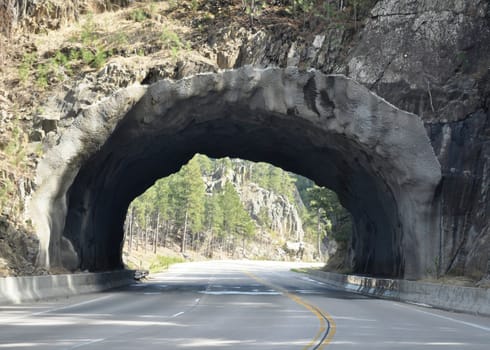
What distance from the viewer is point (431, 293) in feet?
79.4

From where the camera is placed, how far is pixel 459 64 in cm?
2862

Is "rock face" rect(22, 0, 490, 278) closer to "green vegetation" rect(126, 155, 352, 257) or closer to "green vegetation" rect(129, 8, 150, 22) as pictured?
"green vegetation" rect(129, 8, 150, 22)

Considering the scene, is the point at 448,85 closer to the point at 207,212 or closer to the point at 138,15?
the point at 138,15

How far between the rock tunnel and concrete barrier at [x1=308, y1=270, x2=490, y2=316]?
1.05 meters

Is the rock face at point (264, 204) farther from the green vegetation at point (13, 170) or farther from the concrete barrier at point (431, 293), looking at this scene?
the green vegetation at point (13, 170)

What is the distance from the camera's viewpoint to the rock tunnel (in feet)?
89.8

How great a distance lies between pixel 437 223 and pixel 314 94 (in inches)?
263

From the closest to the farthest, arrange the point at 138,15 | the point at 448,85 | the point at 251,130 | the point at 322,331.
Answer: the point at 322,331, the point at 448,85, the point at 138,15, the point at 251,130

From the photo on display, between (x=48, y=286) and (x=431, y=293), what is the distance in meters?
12.4

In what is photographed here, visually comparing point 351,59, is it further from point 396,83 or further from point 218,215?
point 218,215

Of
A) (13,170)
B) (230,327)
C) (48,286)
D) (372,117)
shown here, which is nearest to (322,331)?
(230,327)

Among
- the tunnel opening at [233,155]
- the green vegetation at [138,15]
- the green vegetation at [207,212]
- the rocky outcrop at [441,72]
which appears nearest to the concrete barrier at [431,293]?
the tunnel opening at [233,155]

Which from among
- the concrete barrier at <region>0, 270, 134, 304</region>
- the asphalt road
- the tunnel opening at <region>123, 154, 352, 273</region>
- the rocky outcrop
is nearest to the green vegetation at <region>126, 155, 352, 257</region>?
the tunnel opening at <region>123, 154, 352, 273</region>

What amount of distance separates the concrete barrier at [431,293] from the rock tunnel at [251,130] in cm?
105
